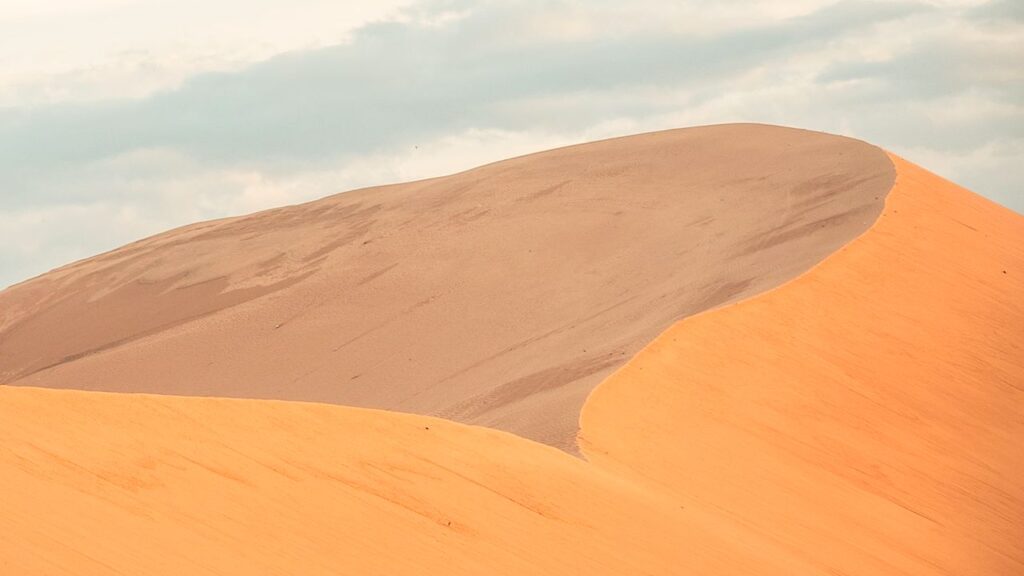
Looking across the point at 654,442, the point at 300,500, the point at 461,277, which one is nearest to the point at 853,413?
the point at 654,442

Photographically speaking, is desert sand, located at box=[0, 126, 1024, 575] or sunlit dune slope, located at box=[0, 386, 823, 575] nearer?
sunlit dune slope, located at box=[0, 386, 823, 575]

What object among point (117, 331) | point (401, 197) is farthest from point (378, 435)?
point (401, 197)

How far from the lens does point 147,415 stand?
8.70 m

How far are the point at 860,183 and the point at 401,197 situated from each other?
11.7 meters

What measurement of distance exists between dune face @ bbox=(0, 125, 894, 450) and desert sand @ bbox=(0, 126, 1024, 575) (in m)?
0.16

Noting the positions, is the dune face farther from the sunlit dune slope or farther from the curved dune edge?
the sunlit dune slope

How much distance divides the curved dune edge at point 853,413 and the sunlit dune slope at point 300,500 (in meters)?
1.86

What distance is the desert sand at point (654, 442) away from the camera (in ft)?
25.8

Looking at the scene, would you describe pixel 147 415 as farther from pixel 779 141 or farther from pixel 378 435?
pixel 779 141

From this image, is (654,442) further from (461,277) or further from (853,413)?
(461,277)

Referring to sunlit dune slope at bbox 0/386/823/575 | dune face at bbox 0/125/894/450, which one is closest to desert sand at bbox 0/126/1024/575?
sunlit dune slope at bbox 0/386/823/575

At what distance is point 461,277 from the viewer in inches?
1017

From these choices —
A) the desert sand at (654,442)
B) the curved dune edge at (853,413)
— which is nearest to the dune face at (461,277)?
the desert sand at (654,442)

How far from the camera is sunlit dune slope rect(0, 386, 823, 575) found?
7223 mm
